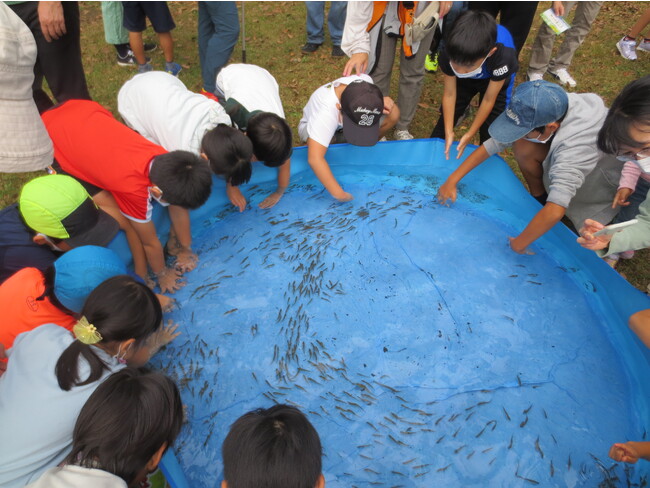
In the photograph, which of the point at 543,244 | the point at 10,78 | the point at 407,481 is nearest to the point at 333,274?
the point at 407,481

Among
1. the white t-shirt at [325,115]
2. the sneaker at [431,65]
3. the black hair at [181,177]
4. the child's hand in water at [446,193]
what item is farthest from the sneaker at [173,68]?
the child's hand in water at [446,193]

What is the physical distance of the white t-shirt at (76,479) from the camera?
5.61 feet

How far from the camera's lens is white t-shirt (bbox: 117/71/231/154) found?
3.50 m

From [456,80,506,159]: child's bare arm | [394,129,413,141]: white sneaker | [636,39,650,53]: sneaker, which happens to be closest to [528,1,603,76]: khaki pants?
[636,39,650,53]: sneaker

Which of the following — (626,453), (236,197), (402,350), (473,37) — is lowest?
(402,350)

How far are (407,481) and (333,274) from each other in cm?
176

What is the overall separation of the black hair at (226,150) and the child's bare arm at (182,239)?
64cm

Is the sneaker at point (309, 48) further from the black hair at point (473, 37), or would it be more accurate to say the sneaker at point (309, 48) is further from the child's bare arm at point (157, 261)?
the child's bare arm at point (157, 261)

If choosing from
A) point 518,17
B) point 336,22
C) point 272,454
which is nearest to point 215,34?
point 336,22

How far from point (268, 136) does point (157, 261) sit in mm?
1421

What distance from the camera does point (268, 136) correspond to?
3473 millimetres

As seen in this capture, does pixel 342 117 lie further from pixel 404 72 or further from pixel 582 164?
pixel 582 164

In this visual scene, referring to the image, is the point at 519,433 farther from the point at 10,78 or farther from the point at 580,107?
the point at 10,78

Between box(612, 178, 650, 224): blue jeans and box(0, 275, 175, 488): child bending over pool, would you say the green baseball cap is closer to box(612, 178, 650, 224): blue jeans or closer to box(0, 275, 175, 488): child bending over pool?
box(0, 275, 175, 488): child bending over pool
